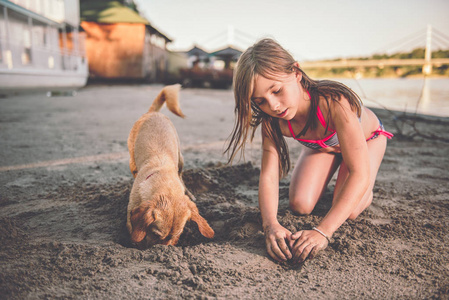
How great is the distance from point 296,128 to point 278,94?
625 mm

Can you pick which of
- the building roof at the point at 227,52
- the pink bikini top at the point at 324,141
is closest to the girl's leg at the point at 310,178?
the pink bikini top at the point at 324,141

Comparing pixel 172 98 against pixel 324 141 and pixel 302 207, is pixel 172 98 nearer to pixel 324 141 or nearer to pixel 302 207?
pixel 324 141

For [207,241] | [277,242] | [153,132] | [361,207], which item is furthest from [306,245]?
[153,132]

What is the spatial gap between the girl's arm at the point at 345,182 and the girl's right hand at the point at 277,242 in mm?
59

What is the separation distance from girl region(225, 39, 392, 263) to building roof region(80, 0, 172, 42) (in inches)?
1138

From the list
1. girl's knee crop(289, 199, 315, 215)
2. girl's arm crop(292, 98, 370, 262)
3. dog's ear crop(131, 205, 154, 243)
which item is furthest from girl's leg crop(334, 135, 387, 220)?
dog's ear crop(131, 205, 154, 243)

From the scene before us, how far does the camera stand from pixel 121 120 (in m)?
8.20

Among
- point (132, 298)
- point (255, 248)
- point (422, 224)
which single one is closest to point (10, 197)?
point (132, 298)

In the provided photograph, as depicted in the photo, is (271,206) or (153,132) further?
(153,132)

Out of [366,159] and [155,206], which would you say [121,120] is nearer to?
[155,206]

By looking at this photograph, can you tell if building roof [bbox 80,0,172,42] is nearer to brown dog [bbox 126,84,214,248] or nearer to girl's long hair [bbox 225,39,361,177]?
brown dog [bbox 126,84,214,248]

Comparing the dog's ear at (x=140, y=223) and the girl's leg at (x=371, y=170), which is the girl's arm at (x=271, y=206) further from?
the dog's ear at (x=140, y=223)

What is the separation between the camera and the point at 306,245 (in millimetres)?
2016

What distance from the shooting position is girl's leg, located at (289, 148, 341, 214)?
9.49 feet
